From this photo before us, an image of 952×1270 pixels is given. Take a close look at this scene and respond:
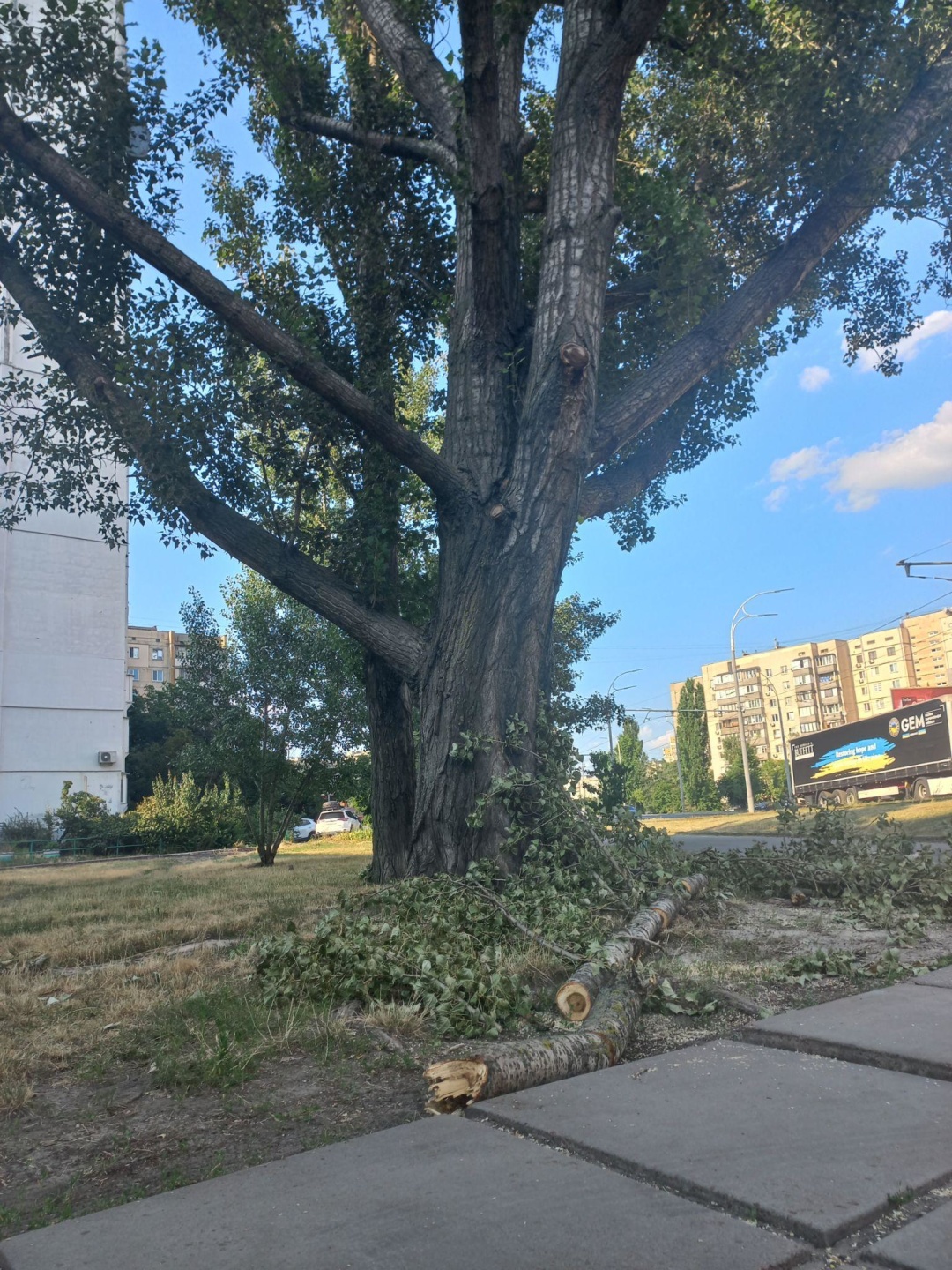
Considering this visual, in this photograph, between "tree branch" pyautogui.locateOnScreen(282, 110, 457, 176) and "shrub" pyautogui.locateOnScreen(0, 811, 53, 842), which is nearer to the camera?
"tree branch" pyautogui.locateOnScreen(282, 110, 457, 176)

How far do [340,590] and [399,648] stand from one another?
2.65 feet

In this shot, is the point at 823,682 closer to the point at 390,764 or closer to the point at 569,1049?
the point at 390,764

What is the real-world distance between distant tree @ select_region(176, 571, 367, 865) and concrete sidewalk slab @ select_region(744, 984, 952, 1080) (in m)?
15.0

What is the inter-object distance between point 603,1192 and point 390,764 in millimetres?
8466

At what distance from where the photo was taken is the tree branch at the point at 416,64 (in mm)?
8906

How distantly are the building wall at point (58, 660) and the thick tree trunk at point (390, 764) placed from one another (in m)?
29.9

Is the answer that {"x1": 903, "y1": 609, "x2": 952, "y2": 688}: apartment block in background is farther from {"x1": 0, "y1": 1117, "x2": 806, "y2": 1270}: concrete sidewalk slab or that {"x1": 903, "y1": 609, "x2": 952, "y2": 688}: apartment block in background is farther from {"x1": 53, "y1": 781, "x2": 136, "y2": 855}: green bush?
{"x1": 0, "y1": 1117, "x2": 806, "y2": 1270}: concrete sidewalk slab

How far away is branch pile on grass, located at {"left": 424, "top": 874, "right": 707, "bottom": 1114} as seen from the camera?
2729mm

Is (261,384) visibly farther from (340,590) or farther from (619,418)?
(619,418)

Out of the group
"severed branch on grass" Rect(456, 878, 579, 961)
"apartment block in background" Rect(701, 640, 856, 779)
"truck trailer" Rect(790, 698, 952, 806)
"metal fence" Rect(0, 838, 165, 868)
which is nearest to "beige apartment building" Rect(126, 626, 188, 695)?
"apartment block in background" Rect(701, 640, 856, 779)

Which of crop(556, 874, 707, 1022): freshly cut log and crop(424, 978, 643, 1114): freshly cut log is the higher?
crop(556, 874, 707, 1022): freshly cut log

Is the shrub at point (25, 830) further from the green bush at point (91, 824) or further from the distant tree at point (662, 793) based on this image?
the distant tree at point (662, 793)

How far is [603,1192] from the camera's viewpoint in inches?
79.0

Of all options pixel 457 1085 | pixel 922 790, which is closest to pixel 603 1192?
pixel 457 1085
